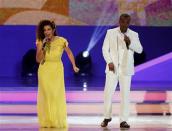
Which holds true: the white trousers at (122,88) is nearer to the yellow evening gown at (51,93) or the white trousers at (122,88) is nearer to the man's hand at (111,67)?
the man's hand at (111,67)

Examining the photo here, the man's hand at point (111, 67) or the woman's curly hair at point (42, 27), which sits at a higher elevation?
the woman's curly hair at point (42, 27)

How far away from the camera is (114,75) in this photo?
7.65 meters

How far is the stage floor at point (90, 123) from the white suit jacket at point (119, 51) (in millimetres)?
794

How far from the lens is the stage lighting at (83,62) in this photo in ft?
40.6

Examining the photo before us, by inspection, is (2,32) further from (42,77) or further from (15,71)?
(42,77)

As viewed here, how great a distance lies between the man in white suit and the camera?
300 inches

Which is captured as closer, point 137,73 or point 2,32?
point 137,73

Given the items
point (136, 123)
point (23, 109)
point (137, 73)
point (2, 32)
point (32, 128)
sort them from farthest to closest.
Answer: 1. point (2, 32)
2. point (137, 73)
3. point (23, 109)
4. point (136, 123)
5. point (32, 128)

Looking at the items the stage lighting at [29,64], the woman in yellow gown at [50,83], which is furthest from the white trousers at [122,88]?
the stage lighting at [29,64]

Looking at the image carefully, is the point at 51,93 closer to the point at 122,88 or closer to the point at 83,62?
the point at 122,88

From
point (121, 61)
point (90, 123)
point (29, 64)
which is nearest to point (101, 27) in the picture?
point (29, 64)

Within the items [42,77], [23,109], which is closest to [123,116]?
[42,77]

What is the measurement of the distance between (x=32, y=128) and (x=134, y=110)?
217cm

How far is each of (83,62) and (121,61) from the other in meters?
4.73
